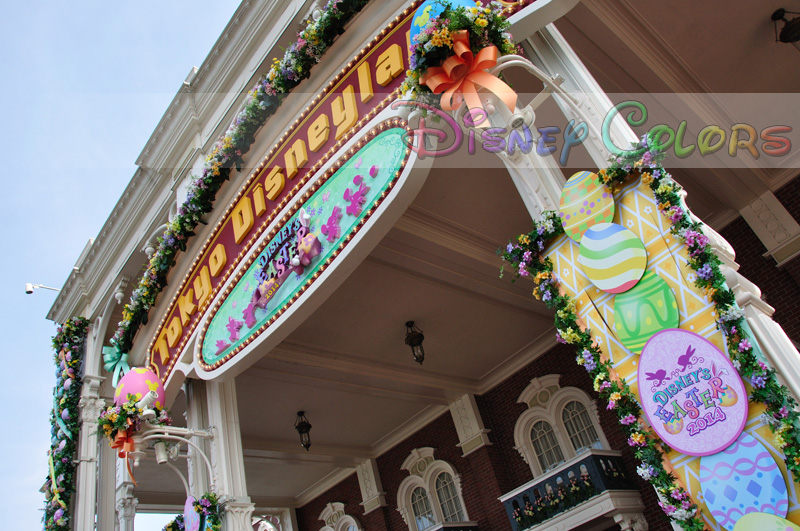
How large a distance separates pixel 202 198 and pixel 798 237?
28.8 feet

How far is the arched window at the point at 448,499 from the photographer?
13.7 m

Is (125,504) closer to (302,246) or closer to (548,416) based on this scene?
(302,246)

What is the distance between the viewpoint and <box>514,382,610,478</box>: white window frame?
12.0m

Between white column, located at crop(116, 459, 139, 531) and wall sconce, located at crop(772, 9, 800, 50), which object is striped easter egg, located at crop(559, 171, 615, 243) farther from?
white column, located at crop(116, 459, 139, 531)

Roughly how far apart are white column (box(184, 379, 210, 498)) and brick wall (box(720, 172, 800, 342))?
844cm

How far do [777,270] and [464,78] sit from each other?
24.4 feet

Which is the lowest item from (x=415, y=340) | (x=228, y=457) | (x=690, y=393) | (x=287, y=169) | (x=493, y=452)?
(x=690, y=393)

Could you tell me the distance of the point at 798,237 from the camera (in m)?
9.35

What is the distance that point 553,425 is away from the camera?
40.8ft

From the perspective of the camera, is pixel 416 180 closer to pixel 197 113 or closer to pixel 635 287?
pixel 635 287

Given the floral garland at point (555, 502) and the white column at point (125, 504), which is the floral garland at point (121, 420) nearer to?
the white column at point (125, 504)

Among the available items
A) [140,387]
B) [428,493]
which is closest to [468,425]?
[428,493]

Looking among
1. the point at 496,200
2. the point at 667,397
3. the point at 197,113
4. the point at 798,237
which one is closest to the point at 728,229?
the point at 798,237

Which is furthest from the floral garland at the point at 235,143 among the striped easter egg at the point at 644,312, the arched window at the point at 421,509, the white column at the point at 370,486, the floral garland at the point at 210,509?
the arched window at the point at 421,509
